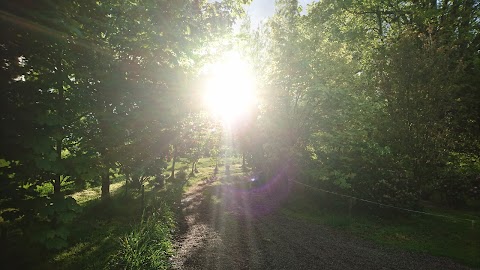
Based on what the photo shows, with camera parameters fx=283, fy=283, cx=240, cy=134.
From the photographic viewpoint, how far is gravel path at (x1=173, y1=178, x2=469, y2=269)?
932 cm

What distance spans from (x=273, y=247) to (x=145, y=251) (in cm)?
464

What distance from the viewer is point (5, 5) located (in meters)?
5.08

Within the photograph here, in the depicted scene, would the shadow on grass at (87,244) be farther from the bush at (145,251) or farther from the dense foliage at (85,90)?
the dense foliage at (85,90)

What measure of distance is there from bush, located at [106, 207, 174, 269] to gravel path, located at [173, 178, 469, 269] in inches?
19.7

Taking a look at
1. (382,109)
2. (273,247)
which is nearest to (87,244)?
(273,247)

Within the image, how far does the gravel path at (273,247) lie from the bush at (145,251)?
501mm

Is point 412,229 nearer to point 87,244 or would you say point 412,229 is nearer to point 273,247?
point 273,247

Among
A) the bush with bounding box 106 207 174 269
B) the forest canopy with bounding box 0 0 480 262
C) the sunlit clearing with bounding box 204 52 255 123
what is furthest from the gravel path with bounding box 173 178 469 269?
the sunlit clearing with bounding box 204 52 255 123

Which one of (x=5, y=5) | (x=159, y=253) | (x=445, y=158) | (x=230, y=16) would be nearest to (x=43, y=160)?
(x=5, y=5)

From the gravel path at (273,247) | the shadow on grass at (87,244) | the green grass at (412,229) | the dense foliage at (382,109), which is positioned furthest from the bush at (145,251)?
the dense foliage at (382,109)

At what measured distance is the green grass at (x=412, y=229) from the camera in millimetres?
11336

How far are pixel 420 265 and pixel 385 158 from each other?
7166mm

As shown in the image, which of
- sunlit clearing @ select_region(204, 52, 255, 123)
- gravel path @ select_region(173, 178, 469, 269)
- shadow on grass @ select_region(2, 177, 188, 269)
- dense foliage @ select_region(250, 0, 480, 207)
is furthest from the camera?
sunlit clearing @ select_region(204, 52, 255, 123)

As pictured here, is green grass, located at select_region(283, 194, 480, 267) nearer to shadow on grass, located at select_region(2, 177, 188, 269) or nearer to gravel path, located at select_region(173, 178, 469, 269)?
gravel path, located at select_region(173, 178, 469, 269)
